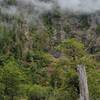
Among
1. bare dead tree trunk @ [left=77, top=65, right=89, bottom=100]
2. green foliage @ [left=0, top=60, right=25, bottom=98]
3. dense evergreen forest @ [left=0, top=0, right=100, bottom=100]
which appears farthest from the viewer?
dense evergreen forest @ [left=0, top=0, right=100, bottom=100]

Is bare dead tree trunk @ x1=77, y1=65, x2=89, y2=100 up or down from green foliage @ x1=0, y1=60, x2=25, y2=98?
up

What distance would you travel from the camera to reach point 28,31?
90.4 m

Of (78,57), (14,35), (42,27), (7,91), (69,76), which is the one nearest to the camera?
(78,57)

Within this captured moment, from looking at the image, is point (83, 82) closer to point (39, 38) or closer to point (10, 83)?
point (10, 83)

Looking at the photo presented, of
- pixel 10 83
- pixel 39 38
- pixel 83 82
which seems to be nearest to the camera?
pixel 83 82

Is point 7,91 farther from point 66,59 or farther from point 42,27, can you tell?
point 42,27

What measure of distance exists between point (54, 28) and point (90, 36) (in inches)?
312

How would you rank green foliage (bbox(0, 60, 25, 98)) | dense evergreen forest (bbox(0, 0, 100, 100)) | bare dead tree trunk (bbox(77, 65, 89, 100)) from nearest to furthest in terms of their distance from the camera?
bare dead tree trunk (bbox(77, 65, 89, 100)), green foliage (bbox(0, 60, 25, 98)), dense evergreen forest (bbox(0, 0, 100, 100))

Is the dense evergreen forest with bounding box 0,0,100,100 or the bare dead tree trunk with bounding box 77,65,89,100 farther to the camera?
the dense evergreen forest with bounding box 0,0,100,100

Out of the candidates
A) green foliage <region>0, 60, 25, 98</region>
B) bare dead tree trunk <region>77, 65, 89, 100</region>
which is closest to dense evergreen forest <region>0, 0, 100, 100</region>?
green foliage <region>0, 60, 25, 98</region>

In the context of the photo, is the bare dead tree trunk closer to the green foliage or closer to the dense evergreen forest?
the green foliage

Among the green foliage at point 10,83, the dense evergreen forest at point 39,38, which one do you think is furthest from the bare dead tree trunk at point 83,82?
the dense evergreen forest at point 39,38

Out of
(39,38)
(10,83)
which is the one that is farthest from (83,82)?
(39,38)

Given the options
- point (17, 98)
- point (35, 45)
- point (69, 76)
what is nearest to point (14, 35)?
point (35, 45)
